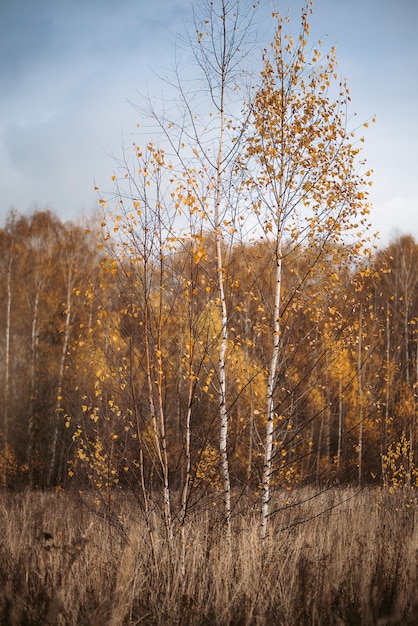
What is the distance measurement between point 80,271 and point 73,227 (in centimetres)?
303

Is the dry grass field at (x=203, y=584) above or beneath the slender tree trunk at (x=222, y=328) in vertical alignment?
beneath

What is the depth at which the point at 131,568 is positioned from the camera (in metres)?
3.94

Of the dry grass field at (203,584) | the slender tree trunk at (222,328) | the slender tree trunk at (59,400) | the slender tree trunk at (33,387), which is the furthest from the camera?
the slender tree trunk at (33,387)

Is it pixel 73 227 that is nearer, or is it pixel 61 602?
pixel 61 602

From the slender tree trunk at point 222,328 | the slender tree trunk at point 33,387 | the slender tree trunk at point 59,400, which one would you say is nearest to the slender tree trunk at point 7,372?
the slender tree trunk at point 33,387

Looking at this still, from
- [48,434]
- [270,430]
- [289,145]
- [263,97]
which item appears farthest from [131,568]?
[48,434]

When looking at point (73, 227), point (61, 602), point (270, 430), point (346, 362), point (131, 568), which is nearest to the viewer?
point (61, 602)

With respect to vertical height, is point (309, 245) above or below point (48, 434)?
above

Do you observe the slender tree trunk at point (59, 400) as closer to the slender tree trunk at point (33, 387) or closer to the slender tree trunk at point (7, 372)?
the slender tree trunk at point (33, 387)

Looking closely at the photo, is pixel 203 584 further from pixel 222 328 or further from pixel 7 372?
pixel 7 372

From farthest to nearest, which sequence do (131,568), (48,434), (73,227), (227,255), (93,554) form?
(73,227) → (48,434) → (227,255) → (93,554) → (131,568)

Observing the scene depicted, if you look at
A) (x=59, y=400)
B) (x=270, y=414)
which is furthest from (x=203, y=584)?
(x=59, y=400)

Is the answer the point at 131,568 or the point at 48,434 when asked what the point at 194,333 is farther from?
the point at 48,434

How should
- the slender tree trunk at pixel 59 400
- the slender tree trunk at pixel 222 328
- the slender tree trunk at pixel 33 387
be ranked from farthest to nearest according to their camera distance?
the slender tree trunk at pixel 33 387, the slender tree trunk at pixel 59 400, the slender tree trunk at pixel 222 328
